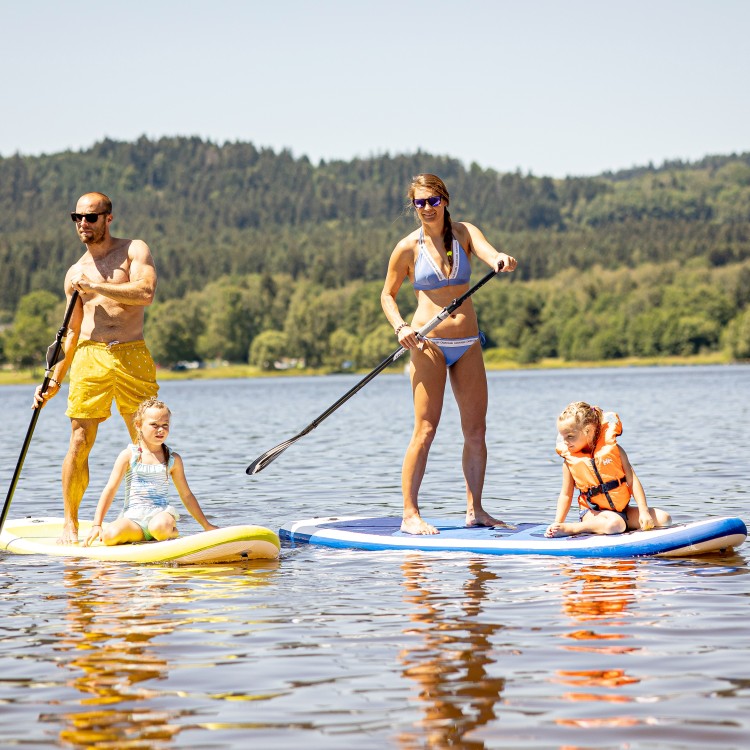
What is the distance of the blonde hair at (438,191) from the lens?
974 centimetres

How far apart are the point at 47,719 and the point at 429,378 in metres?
5.09

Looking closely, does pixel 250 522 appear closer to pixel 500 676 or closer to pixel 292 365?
pixel 500 676

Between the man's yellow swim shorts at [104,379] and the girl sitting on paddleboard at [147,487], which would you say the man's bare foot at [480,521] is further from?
the man's yellow swim shorts at [104,379]

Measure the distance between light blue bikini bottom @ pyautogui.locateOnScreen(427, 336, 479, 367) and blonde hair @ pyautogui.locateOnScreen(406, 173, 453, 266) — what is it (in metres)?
0.58

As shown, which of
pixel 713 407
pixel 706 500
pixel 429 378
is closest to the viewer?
pixel 429 378

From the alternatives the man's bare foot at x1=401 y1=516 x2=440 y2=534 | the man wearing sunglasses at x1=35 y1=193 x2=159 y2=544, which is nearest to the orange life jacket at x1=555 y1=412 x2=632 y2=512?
the man's bare foot at x1=401 y1=516 x2=440 y2=534

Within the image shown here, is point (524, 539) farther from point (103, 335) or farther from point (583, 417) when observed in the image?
point (103, 335)

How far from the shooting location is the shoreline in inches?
6083

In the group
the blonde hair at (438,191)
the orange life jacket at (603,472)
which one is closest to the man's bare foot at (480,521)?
the orange life jacket at (603,472)

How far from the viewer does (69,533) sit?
33.2 feet

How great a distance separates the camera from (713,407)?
Answer: 40406mm

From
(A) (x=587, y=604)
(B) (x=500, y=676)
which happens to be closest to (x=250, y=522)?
(A) (x=587, y=604)

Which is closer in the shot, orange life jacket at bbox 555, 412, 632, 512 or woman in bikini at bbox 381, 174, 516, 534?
orange life jacket at bbox 555, 412, 632, 512

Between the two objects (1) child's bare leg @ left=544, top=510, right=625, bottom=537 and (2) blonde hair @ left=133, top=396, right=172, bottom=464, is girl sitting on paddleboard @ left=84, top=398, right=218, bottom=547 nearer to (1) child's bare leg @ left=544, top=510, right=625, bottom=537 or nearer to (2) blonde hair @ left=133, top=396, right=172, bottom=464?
(2) blonde hair @ left=133, top=396, right=172, bottom=464
